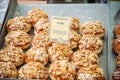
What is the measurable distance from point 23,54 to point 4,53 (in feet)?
0.60

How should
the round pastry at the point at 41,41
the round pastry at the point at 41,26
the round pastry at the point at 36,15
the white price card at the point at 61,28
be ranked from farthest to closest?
the round pastry at the point at 36,15 → the round pastry at the point at 41,26 → the round pastry at the point at 41,41 → the white price card at the point at 61,28

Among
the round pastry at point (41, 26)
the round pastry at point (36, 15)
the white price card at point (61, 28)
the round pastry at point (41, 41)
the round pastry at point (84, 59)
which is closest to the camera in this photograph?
the white price card at point (61, 28)

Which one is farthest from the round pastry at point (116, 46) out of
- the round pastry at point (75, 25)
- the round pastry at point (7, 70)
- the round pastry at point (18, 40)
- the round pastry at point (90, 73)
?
the round pastry at point (7, 70)

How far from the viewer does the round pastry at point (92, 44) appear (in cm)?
250

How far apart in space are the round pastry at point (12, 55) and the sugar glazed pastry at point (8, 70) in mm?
92

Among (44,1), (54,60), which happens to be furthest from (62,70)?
(44,1)

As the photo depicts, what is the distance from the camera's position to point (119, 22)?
9.01ft

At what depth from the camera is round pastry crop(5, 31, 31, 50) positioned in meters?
2.55

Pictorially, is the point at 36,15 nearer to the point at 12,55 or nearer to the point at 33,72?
the point at 12,55

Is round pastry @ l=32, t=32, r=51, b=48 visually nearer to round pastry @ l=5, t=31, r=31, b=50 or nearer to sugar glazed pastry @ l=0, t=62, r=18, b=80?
round pastry @ l=5, t=31, r=31, b=50

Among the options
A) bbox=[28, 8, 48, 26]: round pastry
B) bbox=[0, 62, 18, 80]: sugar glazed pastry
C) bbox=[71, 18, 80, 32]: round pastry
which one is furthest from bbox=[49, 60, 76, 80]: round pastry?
bbox=[28, 8, 48, 26]: round pastry

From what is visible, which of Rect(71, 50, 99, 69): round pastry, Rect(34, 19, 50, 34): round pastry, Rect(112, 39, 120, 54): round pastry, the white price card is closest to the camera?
the white price card

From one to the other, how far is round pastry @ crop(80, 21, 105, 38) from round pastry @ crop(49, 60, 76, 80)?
51 centimetres

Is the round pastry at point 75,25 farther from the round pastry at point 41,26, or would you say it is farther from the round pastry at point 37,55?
the round pastry at point 37,55
